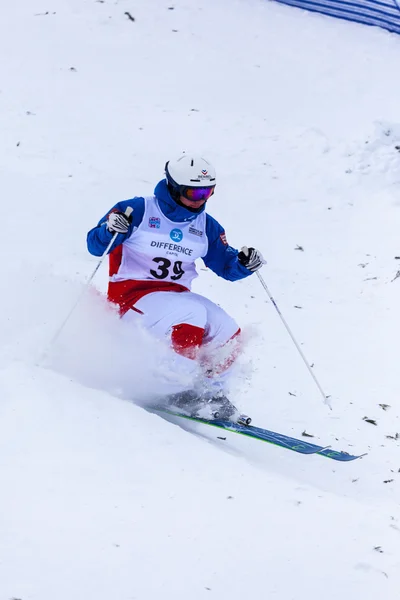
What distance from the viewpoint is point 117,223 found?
5109 millimetres

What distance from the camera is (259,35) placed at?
41.6 feet

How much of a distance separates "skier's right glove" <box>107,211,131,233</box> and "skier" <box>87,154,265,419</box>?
0.12 ft

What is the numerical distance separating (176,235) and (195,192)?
402 millimetres

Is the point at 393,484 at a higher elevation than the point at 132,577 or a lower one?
lower

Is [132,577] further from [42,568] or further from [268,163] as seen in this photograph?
[268,163]

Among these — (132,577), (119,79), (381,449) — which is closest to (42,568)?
(132,577)

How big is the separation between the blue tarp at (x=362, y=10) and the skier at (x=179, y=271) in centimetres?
870

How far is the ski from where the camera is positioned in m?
5.15

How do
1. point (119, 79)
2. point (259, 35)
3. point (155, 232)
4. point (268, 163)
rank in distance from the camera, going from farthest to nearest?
1. point (259, 35)
2. point (119, 79)
3. point (268, 163)
4. point (155, 232)

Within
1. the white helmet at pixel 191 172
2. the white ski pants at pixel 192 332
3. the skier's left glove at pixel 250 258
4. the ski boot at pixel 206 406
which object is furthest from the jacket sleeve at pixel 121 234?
the ski boot at pixel 206 406

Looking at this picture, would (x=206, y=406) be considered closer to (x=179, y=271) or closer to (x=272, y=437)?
(x=272, y=437)

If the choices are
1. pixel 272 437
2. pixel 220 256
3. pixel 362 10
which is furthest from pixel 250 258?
pixel 362 10

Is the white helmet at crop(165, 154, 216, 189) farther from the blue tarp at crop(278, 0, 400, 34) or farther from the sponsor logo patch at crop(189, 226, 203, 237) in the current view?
the blue tarp at crop(278, 0, 400, 34)

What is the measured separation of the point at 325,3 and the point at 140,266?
938cm
